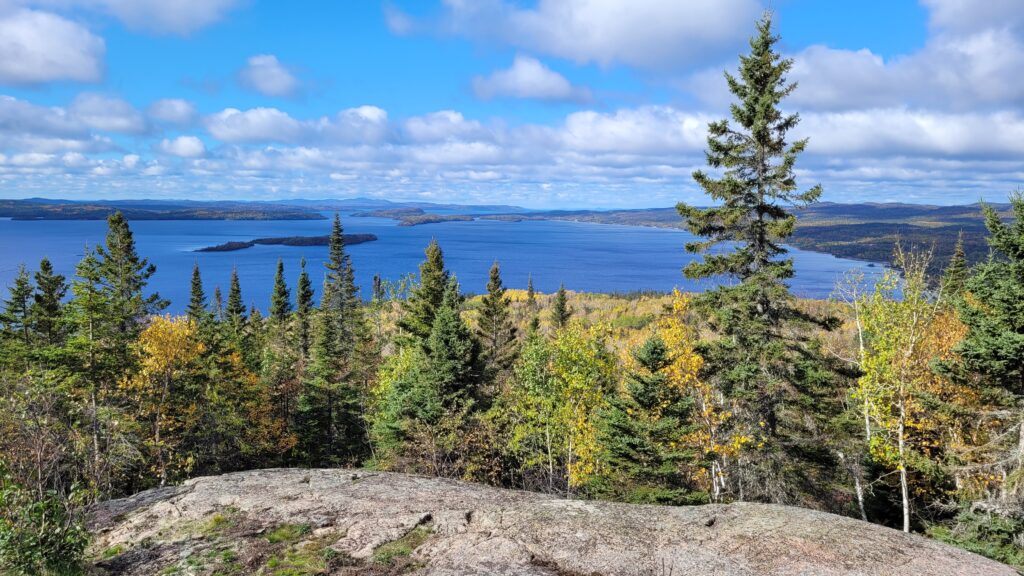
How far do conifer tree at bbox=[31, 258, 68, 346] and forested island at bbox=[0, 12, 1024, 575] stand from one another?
0.34m

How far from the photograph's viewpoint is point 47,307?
3666cm

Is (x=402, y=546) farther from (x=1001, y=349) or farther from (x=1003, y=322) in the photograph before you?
(x=1003, y=322)

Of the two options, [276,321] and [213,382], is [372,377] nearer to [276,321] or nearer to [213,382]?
[213,382]

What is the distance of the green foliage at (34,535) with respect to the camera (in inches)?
354

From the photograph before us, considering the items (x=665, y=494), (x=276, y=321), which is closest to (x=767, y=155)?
(x=665, y=494)

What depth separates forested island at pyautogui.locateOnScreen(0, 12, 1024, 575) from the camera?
1102 centimetres

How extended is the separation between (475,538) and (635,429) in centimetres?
1132

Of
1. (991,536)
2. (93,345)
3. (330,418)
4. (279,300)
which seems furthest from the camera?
(279,300)

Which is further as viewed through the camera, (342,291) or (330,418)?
(342,291)

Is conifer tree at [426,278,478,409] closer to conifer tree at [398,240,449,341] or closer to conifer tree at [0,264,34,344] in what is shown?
conifer tree at [398,240,449,341]

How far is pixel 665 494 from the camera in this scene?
2002 centimetres

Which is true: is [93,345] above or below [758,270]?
below

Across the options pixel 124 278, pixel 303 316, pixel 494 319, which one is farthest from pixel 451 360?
pixel 303 316

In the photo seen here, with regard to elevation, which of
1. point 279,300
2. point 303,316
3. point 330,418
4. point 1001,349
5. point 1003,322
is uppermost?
point 1003,322
